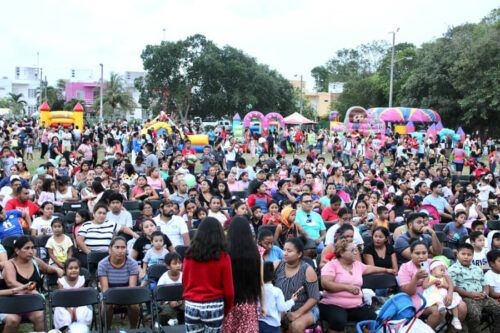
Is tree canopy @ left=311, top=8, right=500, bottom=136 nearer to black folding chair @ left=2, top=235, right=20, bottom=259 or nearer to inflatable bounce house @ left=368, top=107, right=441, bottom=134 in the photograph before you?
inflatable bounce house @ left=368, top=107, right=441, bottom=134

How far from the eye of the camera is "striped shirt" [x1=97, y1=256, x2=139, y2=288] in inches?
239

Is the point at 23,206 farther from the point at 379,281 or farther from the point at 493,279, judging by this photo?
the point at 493,279

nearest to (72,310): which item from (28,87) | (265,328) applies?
(265,328)

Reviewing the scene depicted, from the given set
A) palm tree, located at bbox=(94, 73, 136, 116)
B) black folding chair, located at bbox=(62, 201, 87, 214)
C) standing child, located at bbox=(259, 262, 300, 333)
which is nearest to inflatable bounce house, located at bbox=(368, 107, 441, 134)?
black folding chair, located at bbox=(62, 201, 87, 214)

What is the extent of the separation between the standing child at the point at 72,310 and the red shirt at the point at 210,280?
1826 millimetres

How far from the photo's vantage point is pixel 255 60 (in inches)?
2029

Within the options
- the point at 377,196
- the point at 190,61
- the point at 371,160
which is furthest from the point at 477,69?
the point at 377,196

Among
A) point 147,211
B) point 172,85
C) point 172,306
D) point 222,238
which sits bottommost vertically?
point 172,306

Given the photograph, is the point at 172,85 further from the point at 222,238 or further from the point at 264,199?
the point at 222,238

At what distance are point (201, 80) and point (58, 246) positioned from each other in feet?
143

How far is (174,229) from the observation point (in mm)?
7629

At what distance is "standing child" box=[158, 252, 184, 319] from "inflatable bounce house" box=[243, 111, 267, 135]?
24.5m

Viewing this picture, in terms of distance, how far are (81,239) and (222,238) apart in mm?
3512

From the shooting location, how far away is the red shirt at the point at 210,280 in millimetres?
4133
